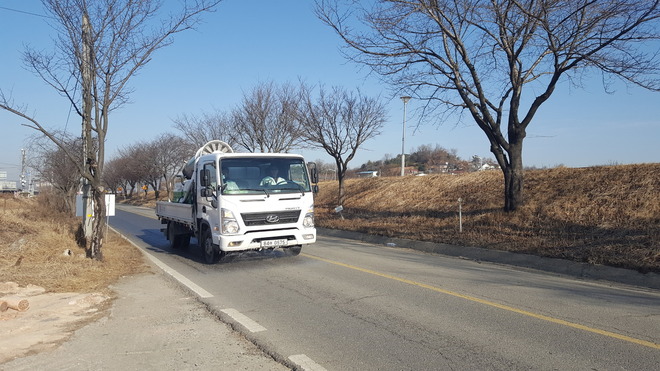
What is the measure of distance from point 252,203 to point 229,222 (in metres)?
0.62

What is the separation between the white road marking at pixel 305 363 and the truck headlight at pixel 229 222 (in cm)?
526

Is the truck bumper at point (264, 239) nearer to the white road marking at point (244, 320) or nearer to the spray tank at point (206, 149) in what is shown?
the white road marking at point (244, 320)

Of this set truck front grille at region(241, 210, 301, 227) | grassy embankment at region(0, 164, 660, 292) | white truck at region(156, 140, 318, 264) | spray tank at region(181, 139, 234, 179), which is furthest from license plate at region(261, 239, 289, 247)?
spray tank at region(181, 139, 234, 179)

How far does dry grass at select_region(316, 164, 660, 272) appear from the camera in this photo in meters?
11.1

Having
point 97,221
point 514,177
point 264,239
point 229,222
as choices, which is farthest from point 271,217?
point 514,177

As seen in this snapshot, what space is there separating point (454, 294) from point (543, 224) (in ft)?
23.7

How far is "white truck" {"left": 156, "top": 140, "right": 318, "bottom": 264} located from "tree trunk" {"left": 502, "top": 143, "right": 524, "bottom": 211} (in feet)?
22.8

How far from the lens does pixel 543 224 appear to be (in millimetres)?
13820

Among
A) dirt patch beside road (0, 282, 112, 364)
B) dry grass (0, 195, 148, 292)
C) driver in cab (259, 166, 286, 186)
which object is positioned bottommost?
dirt patch beside road (0, 282, 112, 364)

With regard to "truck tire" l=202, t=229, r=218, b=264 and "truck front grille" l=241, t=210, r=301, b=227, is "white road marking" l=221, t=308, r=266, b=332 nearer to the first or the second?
"truck front grille" l=241, t=210, r=301, b=227

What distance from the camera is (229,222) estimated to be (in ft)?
32.9

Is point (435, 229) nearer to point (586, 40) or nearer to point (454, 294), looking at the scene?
point (586, 40)

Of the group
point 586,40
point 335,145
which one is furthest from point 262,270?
point 335,145

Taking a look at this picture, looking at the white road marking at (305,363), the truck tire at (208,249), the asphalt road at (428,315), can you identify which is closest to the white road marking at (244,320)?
the asphalt road at (428,315)
